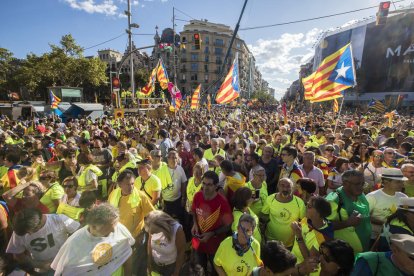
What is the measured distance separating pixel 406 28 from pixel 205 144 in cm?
4931

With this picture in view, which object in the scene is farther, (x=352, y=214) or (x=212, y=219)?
(x=212, y=219)

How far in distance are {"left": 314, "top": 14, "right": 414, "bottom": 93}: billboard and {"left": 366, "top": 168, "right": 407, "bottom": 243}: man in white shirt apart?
42.4 m

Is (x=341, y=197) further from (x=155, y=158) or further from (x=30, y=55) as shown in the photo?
(x=30, y=55)

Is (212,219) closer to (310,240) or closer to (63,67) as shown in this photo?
(310,240)

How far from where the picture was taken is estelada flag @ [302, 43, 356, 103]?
6.48 m

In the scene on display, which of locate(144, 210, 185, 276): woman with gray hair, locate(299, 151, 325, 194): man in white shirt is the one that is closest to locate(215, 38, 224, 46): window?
Result: locate(299, 151, 325, 194): man in white shirt

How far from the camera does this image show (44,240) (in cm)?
256

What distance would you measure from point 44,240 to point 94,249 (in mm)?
820

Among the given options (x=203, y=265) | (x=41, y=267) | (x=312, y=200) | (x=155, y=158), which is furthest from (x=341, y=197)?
(x=41, y=267)

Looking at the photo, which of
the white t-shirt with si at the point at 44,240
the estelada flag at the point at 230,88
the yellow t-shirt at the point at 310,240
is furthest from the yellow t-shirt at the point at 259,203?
the estelada flag at the point at 230,88

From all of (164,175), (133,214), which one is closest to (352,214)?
(133,214)

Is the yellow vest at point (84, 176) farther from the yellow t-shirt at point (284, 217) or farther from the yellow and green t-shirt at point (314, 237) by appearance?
the yellow and green t-shirt at point (314, 237)

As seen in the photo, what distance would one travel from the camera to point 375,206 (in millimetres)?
3098

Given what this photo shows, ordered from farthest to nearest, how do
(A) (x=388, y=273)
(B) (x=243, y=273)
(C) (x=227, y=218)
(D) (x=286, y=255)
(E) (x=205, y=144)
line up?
(E) (x=205, y=144) → (C) (x=227, y=218) → (B) (x=243, y=273) → (D) (x=286, y=255) → (A) (x=388, y=273)
